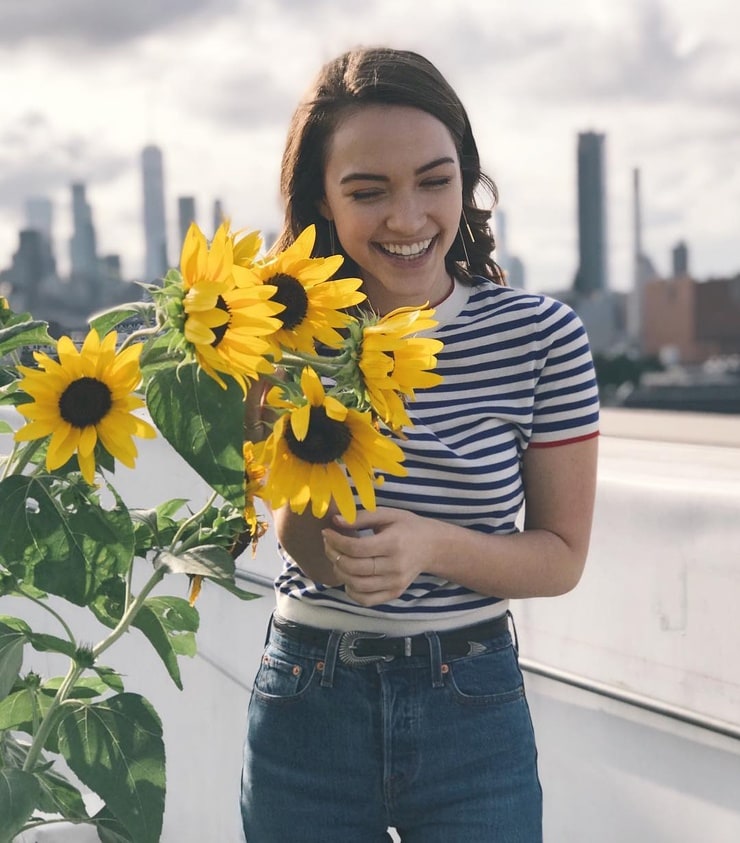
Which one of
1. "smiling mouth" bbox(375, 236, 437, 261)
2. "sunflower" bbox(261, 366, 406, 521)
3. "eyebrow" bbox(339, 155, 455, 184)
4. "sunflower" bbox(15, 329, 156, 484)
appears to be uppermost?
"eyebrow" bbox(339, 155, 455, 184)

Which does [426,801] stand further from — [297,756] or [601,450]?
[601,450]

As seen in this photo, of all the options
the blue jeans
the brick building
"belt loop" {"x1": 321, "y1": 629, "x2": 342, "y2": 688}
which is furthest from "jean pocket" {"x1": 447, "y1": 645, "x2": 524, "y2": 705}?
the brick building

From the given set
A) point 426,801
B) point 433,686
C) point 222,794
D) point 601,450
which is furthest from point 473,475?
point 222,794

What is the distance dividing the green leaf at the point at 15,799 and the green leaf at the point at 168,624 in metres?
0.13

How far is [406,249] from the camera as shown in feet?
3.66

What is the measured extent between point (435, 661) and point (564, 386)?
0.28 meters

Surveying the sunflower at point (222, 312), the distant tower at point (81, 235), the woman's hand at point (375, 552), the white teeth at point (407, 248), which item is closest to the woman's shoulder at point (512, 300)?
the white teeth at point (407, 248)

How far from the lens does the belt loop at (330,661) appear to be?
3.63ft

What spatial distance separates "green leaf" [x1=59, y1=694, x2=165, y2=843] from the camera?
87 cm

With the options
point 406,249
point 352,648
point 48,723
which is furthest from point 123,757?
point 406,249

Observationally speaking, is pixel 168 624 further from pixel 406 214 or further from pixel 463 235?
pixel 463 235

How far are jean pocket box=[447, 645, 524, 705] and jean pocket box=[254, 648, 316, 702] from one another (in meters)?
0.13

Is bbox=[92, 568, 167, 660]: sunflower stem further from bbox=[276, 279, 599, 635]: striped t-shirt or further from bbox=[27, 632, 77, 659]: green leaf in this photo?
bbox=[276, 279, 599, 635]: striped t-shirt

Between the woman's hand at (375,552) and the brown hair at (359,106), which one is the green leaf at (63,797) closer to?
the woman's hand at (375,552)
